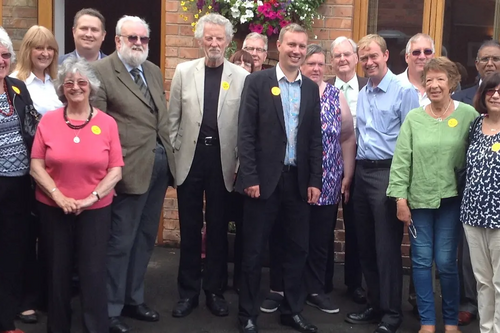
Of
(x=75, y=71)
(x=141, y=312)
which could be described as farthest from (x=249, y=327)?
(x=75, y=71)

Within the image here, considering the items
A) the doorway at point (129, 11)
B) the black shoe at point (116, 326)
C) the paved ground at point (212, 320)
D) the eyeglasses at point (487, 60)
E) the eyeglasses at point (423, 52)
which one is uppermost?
the doorway at point (129, 11)

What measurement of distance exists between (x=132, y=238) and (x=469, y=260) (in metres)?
2.60

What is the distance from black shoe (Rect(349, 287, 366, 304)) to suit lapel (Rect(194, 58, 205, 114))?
205 cm

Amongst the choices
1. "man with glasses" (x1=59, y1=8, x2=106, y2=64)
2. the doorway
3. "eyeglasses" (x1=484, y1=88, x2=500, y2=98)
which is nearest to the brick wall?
the doorway

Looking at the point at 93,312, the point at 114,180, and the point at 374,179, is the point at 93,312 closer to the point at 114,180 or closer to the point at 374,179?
the point at 114,180

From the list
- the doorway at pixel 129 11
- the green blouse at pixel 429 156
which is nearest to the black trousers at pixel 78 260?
the green blouse at pixel 429 156

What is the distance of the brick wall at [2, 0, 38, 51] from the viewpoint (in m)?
7.27

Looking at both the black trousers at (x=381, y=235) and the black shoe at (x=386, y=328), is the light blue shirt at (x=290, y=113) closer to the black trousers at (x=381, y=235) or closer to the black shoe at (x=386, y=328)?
the black trousers at (x=381, y=235)

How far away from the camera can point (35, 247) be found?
5434mm

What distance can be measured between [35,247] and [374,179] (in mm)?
2595

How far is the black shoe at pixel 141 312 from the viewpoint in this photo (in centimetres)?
546

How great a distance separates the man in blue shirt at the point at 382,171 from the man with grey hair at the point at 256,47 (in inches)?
43.8

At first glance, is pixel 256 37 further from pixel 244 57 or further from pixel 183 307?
pixel 183 307

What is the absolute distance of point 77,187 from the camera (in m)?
4.62
